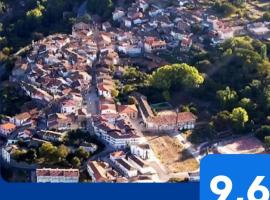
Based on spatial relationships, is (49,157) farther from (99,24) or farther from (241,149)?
(99,24)

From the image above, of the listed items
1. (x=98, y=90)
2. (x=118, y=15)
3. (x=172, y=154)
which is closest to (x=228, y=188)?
(x=172, y=154)

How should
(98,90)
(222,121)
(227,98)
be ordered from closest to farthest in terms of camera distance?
(222,121), (227,98), (98,90)

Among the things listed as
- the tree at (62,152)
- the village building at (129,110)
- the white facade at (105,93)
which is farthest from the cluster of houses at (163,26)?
the tree at (62,152)

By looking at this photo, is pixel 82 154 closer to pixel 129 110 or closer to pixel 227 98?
pixel 129 110

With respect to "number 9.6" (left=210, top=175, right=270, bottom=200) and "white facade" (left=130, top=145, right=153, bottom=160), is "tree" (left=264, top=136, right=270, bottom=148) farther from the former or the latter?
"number 9.6" (left=210, top=175, right=270, bottom=200)

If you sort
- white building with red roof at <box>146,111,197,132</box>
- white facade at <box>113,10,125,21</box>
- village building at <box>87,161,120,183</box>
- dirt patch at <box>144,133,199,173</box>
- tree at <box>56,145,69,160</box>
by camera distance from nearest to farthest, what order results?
village building at <box>87,161,120,183</box>
dirt patch at <box>144,133,199,173</box>
tree at <box>56,145,69,160</box>
white building with red roof at <box>146,111,197,132</box>
white facade at <box>113,10,125,21</box>

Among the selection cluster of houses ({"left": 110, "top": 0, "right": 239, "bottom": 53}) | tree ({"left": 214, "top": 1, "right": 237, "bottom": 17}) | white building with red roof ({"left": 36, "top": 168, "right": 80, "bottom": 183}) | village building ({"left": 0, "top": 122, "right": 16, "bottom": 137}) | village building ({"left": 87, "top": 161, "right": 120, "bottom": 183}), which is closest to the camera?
white building with red roof ({"left": 36, "top": 168, "right": 80, "bottom": 183})

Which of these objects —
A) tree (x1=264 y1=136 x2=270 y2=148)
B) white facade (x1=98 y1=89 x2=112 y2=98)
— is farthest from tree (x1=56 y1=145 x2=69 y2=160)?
tree (x1=264 y1=136 x2=270 y2=148)
